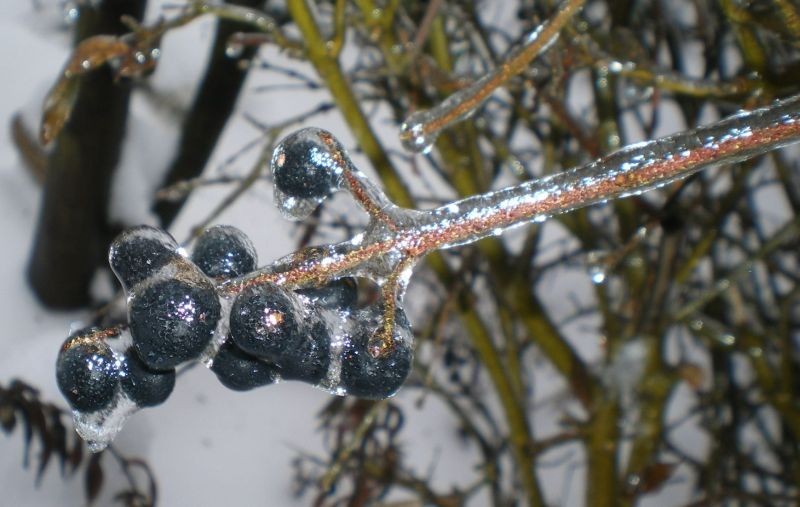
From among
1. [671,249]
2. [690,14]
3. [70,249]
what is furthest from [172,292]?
[690,14]

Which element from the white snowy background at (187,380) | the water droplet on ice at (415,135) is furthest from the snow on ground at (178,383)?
the water droplet on ice at (415,135)

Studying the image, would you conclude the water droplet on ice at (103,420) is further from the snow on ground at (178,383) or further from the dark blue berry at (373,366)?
the snow on ground at (178,383)

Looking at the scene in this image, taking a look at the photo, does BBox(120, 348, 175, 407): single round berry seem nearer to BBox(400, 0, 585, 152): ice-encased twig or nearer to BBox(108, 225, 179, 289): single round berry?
BBox(108, 225, 179, 289): single round berry

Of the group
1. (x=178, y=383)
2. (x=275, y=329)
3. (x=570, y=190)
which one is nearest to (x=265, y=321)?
(x=275, y=329)

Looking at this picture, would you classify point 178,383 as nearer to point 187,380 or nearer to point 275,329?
point 187,380

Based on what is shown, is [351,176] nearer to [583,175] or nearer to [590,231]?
[583,175]

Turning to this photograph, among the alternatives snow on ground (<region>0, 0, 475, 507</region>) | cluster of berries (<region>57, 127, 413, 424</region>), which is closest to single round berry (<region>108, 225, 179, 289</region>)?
cluster of berries (<region>57, 127, 413, 424</region>)
